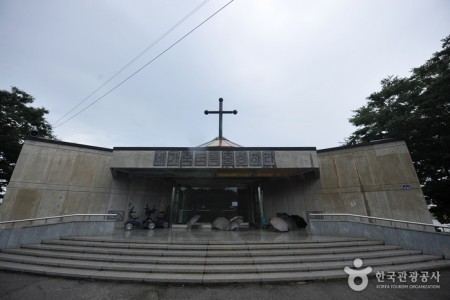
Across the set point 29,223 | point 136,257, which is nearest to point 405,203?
point 136,257

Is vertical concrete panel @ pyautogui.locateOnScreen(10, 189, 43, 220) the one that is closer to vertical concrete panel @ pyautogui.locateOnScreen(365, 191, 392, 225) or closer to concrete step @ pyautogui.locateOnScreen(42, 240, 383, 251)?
concrete step @ pyautogui.locateOnScreen(42, 240, 383, 251)

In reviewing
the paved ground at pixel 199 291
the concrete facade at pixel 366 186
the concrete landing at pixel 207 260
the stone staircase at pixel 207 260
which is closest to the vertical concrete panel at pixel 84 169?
the stone staircase at pixel 207 260

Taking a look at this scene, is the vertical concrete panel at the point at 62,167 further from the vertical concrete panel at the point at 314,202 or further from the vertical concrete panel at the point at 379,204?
the vertical concrete panel at the point at 379,204

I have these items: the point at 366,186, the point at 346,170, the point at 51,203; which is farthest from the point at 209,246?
the point at 51,203

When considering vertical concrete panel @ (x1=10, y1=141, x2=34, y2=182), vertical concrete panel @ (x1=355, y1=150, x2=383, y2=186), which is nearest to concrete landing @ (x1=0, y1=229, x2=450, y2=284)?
vertical concrete panel @ (x1=355, y1=150, x2=383, y2=186)

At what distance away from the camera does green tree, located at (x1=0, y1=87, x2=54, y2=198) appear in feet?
52.7

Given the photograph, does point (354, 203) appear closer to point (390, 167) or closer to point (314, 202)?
point (314, 202)

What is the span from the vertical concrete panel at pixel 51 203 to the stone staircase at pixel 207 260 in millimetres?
4935

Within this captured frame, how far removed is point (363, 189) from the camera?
11609mm

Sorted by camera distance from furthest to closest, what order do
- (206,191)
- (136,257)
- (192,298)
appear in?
(206,191), (136,257), (192,298)

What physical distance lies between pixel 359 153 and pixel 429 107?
19.9 ft

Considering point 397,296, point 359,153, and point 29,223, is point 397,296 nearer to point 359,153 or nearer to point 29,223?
point 359,153

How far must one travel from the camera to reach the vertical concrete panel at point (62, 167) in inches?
468

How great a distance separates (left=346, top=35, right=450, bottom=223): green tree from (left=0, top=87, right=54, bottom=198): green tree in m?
A: 29.7
